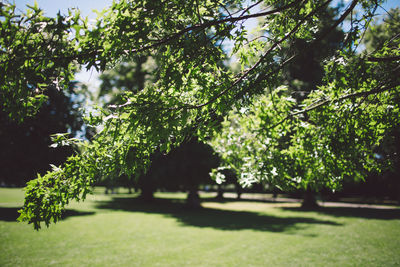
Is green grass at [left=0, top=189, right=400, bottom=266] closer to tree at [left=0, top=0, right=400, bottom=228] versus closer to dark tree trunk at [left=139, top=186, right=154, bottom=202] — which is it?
tree at [left=0, top=0, right=400, bottom=228]

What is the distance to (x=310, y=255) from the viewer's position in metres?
8.80

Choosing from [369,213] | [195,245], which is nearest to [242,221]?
[195,245]

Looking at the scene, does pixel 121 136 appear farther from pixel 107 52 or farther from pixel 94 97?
pixel 94 97

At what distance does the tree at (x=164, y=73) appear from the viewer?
277 centimetres

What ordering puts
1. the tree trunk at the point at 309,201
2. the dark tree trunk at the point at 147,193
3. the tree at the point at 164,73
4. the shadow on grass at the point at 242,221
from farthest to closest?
the dark tree trunk at the point at 147,193 < the tree trunk at the point at 309,201 < the shadow on grass at the point at 242,221 < the tree at the point at 164,73

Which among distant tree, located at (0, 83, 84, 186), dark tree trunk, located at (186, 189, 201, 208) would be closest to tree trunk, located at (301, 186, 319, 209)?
dark tree trunk, located at (186, 189, 201, 208)

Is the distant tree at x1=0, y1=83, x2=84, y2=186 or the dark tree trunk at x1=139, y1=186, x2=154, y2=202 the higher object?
the distant tree at x1=0, y1=83, x2=84, y2=186

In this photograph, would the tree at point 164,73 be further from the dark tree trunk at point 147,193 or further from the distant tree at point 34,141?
the dark tree trunk at point 147,193

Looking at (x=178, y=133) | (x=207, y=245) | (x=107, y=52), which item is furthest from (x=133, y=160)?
(x=207, y=245)

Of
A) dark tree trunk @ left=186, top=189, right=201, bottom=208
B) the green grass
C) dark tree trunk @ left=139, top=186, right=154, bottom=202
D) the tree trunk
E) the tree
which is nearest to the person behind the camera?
the tree

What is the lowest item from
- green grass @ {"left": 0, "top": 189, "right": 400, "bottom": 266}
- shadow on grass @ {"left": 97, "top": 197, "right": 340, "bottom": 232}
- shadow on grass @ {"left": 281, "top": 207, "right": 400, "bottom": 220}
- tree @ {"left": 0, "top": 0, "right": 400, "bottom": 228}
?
shadow on grass @ {"left": 281, "top": 207, "right": 400, "bottom": 220}

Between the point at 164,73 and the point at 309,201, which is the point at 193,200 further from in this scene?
the point at 164,73

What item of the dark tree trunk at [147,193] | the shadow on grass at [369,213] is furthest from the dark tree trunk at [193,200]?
the shadow on grass at [369,213]

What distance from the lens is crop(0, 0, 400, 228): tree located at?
277 centimetres
